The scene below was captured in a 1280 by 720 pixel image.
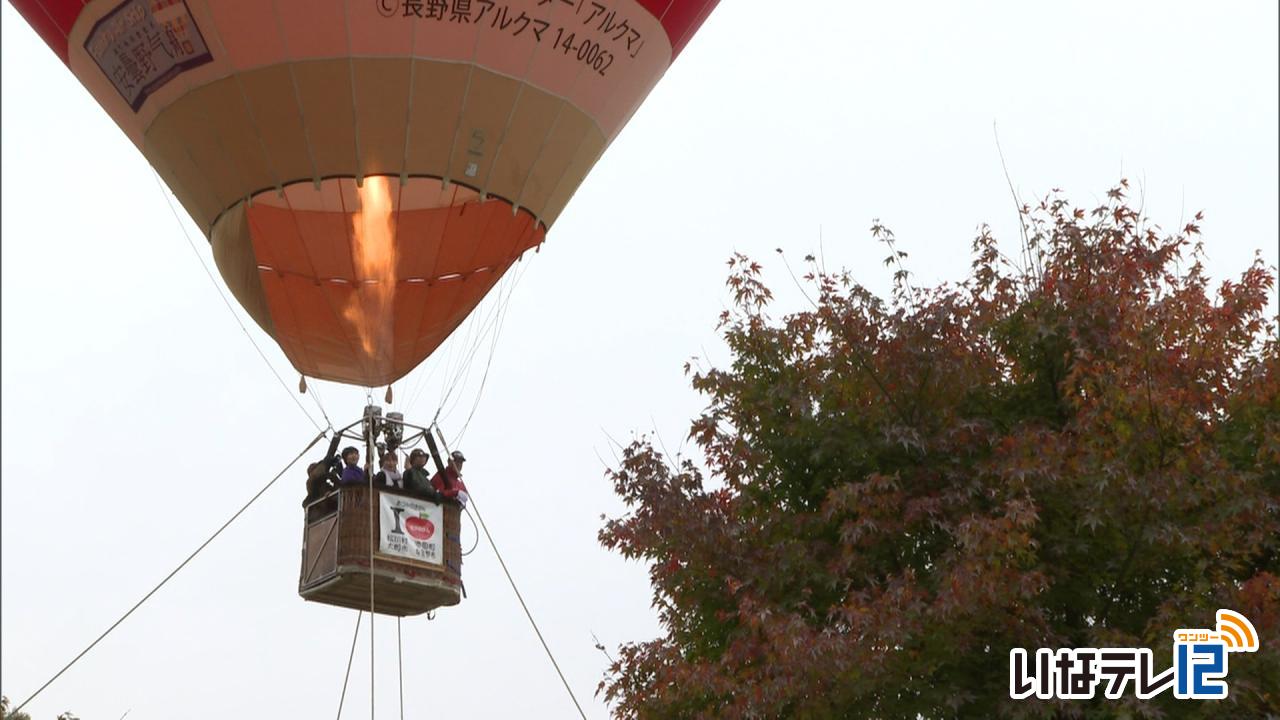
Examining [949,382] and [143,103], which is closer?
[949,382]

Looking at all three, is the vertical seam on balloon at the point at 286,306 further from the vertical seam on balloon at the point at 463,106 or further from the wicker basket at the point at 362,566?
the wicker basket at the point at 362,566

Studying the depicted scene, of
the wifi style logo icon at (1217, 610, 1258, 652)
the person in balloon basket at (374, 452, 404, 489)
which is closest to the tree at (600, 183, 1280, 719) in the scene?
the wifi style logo icon at (1217, 610, 1258, 652)

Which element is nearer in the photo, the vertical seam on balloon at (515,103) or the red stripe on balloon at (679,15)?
the vertical seam on balloon at (515,103)

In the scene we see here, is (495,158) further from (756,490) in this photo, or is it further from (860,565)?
(860,565)

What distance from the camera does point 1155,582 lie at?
12.2 meters

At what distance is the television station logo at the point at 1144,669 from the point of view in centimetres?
1106

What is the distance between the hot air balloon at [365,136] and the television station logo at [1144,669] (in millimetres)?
5821

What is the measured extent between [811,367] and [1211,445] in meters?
3.02

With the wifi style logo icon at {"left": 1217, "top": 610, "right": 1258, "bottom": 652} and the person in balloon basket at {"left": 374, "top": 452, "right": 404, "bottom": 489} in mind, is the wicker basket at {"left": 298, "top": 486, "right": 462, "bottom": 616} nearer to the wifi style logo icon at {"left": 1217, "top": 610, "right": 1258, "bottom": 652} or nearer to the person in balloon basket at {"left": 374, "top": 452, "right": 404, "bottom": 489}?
the person in balloon basket at {"left": 374, "top": 452, "right": 404, "bottom": 489}

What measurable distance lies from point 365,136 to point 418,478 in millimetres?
3068

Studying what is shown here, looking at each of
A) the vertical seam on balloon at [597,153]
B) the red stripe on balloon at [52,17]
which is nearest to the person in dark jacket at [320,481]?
the vertical seam on balloon at [597,153]

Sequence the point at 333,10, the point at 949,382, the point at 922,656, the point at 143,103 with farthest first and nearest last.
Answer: the point at 143,103 → the point at 333,10 → the point at 949,382 → the point at 922,656

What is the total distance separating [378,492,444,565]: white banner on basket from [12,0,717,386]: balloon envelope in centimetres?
227

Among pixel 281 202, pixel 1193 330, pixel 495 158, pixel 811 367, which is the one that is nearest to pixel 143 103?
pixel 281 202
